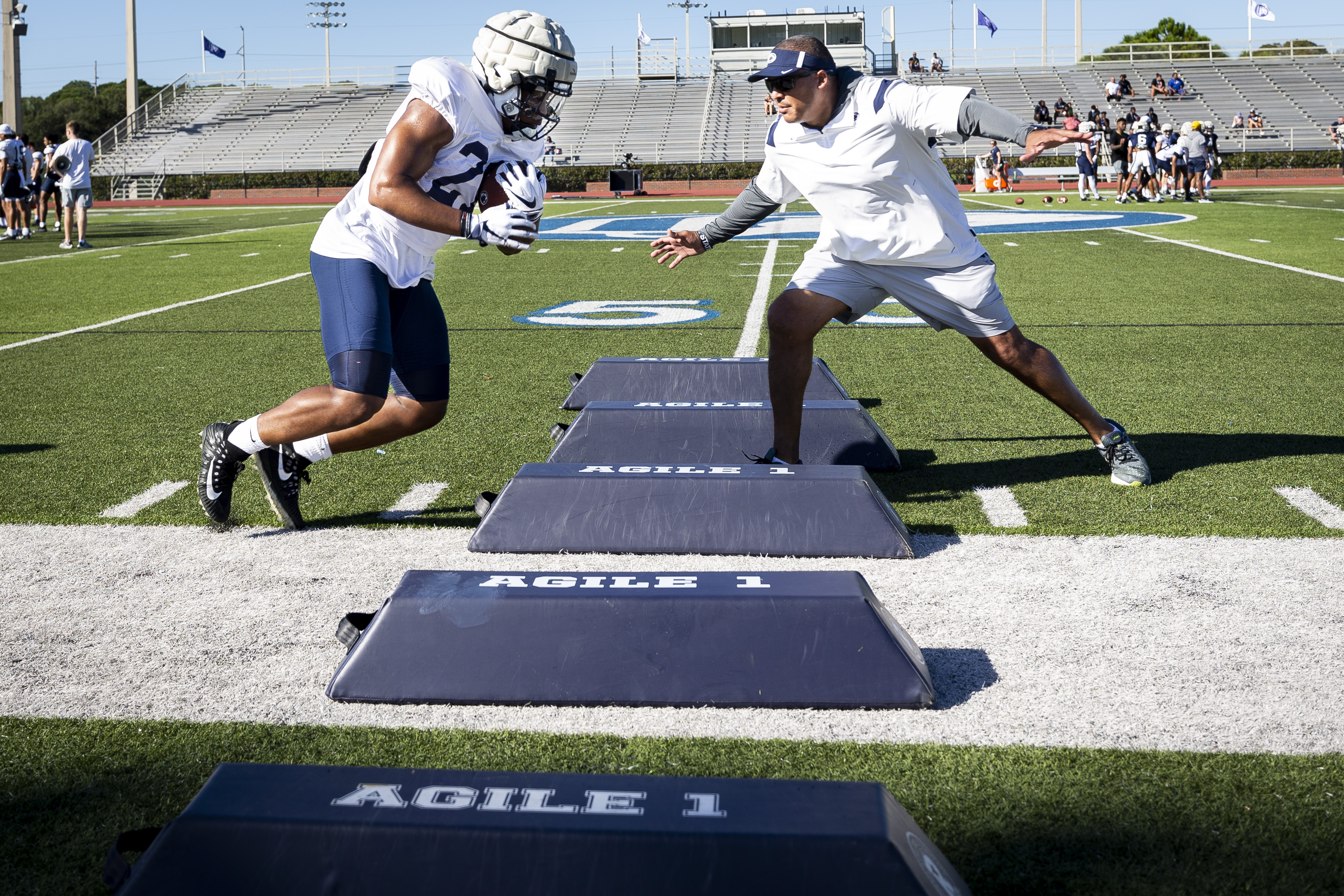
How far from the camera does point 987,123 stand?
13.1 ft

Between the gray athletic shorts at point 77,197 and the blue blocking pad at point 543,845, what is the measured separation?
61.6 ft

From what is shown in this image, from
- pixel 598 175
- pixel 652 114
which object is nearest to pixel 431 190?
pixel 598 175

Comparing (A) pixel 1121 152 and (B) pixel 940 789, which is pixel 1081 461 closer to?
(B) pixel 940 789

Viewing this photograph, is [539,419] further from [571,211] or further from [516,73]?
[571,211]

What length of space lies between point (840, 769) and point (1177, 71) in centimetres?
6398

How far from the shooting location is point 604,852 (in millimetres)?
1702

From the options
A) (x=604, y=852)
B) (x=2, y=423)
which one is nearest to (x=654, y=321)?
(x=2, y=423)

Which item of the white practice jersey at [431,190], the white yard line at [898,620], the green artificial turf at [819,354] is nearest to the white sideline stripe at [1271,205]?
the green artificial turf at [819,354]

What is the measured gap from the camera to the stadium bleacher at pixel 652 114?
52.6 meters

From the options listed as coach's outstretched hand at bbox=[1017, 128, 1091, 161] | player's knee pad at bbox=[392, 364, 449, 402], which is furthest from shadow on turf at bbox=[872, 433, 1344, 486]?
player's knee pad at bbox=[392, 364, 449, 402]

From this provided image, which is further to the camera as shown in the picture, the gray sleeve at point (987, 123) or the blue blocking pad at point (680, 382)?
the blue blocking pad at point (680, 382)

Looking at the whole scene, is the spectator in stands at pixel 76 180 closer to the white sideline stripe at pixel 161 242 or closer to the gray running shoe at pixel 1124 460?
the white sideline stripe at pixel 161 242

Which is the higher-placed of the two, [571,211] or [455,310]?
[571,211]

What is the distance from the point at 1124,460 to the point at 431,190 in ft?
9.02
